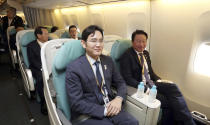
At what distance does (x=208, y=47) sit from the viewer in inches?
83.4

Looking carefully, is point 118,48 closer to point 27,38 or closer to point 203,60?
point 203,60

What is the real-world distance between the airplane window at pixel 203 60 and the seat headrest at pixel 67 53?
1.88 m

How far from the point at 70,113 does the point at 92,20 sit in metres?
3.45

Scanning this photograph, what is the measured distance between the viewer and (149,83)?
2045 mm

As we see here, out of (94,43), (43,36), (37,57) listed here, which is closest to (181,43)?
(94,43)

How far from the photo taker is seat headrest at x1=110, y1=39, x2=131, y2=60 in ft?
6.97

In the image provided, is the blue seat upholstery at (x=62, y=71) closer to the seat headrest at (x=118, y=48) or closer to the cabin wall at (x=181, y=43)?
the seat headrest at (x=118, y=48)

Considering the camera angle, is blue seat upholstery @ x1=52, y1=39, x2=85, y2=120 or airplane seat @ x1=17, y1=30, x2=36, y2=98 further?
airplane seat @ x1=17, y1=30, x2=36, y2=98

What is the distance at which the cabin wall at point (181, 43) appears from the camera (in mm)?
2219

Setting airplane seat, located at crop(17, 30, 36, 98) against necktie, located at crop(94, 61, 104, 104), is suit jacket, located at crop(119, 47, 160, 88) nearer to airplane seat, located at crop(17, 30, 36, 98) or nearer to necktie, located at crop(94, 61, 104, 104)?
necktie, located at crop(94, 61, 104, 104)

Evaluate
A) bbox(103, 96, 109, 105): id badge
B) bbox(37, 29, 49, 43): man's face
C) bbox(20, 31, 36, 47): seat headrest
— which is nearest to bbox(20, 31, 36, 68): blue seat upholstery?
bbox(20, 31, 36, 47): seat headrest

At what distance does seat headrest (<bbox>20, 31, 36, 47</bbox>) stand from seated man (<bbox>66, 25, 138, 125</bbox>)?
187cm

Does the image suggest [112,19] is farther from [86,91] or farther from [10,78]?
[10,78]

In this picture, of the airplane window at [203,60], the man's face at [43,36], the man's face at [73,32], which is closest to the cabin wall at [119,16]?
the man's face at [73,32]
